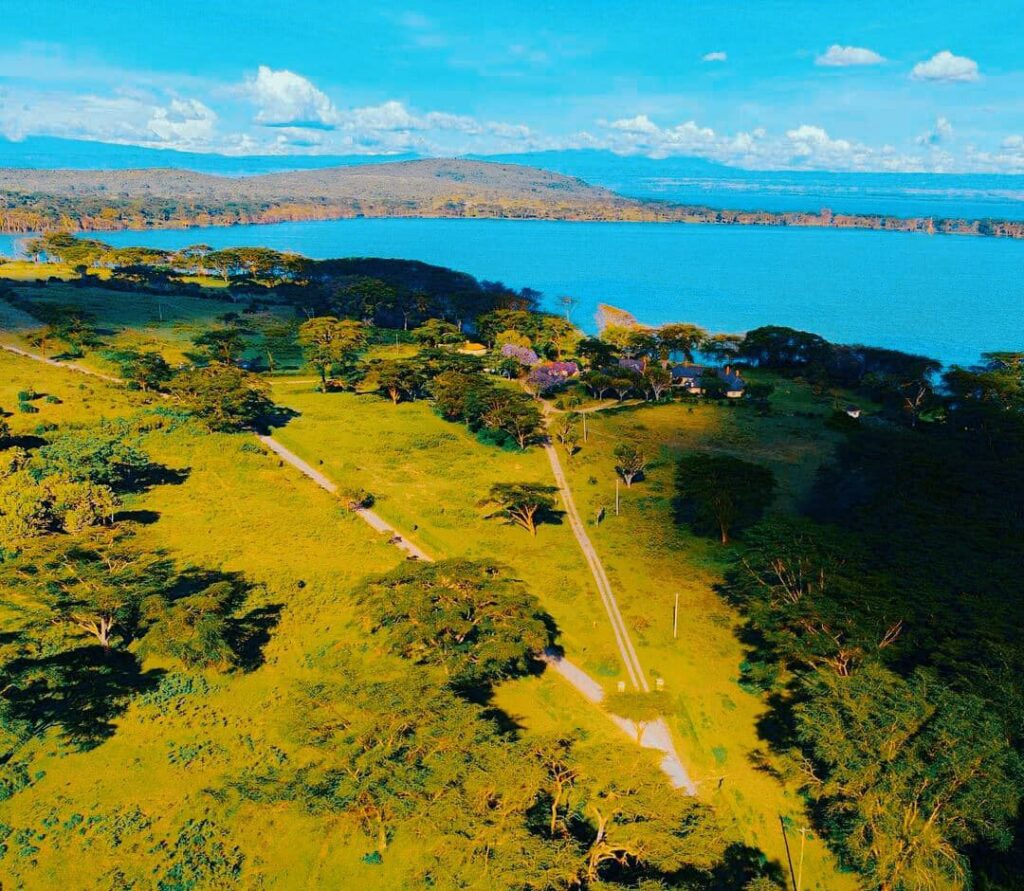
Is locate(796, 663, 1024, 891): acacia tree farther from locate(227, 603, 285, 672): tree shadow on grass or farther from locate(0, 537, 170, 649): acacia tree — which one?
locate(0, 537, 170, 649): acacia tree

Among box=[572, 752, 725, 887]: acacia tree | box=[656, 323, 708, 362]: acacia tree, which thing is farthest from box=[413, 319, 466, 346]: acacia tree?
box=[572, 752, 725, 887]: acacia tree

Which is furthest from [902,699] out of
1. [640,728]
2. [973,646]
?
[640,728]

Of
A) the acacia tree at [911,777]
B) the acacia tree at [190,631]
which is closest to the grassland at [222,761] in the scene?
the acacia tree at [190,631]

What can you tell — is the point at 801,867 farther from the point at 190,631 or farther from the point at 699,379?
the point at 699,379

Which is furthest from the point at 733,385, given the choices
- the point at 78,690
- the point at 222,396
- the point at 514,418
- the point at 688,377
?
the point at 78,690

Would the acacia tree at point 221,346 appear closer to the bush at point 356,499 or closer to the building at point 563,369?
the building at point 563,369
